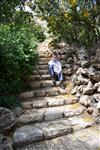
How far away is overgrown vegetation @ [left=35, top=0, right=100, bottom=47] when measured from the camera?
614 centimetres

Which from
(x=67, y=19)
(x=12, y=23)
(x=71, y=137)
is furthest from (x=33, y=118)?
(x=67, y=19)

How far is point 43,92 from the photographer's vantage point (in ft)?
18.3

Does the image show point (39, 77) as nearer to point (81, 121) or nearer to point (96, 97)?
point (96, 97)

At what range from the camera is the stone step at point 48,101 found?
4883 millimetres

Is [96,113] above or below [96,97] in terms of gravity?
below

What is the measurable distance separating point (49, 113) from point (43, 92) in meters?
1.05

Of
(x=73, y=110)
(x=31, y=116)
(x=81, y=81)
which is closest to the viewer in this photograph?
(x=31, y=116)

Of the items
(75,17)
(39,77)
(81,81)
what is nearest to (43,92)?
(39,77)

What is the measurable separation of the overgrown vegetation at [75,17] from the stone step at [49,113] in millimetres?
2735

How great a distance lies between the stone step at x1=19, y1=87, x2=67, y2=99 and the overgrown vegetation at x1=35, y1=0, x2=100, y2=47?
2.17 metres

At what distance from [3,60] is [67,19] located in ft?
9.14

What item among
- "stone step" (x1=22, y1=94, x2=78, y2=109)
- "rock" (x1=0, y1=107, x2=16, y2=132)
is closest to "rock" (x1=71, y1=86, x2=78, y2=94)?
"stone step" (x1=22, y1=94, x2=78, y2=109)

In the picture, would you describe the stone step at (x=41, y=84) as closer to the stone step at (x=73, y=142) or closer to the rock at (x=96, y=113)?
the rock at (x=96, y=113)

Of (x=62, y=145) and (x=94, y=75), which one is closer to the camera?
(x=62, y=145)
